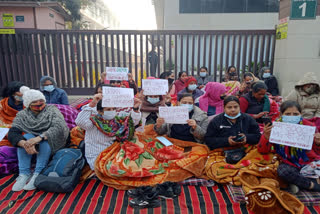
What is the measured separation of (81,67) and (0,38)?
271 cm

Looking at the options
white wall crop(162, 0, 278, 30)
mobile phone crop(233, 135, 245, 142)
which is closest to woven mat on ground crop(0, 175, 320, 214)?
mobile phone crop(233, 135, 245, 142)

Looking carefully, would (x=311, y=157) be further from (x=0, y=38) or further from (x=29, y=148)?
(x=0, y=38)

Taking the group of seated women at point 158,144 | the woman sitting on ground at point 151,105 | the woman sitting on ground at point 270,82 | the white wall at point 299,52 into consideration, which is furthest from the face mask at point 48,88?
the white wall at point 299,52

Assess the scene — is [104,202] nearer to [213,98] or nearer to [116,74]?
[213,98]

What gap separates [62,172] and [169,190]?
1300 millimetres

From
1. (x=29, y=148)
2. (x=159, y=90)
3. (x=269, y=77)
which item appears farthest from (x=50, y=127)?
(x=269, y=77)

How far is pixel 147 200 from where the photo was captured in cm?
249

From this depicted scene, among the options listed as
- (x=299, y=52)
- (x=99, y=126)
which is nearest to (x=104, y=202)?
(x=99, y=126)

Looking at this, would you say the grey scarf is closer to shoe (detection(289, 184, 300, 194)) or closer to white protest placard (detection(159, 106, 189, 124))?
white protest placard (detection(159, 106, 189, 124))

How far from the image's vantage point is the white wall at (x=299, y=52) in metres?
6.30

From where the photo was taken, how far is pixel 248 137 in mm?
2996

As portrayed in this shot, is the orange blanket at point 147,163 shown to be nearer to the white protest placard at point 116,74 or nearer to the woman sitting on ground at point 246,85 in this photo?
the white protest placard at point 116,74

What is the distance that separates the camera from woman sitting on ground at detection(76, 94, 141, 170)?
10.0 ft

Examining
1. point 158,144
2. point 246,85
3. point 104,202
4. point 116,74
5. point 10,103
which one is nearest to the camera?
point 104,202
